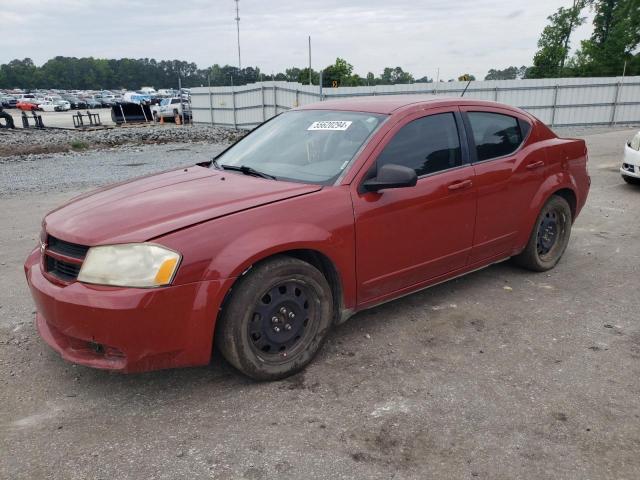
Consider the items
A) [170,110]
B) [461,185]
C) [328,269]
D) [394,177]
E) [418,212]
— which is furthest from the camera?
[170,110]

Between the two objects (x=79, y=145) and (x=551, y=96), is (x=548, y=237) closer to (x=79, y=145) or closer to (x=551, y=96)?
(x=79, y=145)

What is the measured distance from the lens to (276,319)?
10.0 feet

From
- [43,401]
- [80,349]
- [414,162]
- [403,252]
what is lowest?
[43,401]

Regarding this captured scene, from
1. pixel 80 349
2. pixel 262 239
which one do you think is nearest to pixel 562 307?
pixel 262 239

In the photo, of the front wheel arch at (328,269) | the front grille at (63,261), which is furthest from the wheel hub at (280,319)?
the front grille at (63,261)

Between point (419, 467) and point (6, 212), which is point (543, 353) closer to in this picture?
point (419, 467)

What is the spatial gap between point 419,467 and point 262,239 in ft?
4.54

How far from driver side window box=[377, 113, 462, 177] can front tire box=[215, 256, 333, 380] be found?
3.16 feet

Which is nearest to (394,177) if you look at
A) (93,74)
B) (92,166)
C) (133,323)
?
(133,323)

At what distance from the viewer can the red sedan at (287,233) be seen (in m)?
2.67

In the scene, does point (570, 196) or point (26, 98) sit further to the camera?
point (26, 98)

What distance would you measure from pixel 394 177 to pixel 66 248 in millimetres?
1925

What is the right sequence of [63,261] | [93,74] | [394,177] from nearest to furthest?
[63,261] < [394,177] < [93,74]

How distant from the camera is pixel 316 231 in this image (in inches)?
121
